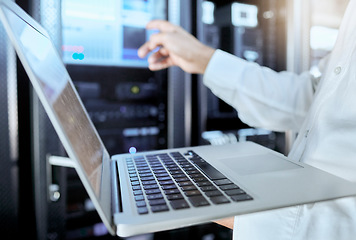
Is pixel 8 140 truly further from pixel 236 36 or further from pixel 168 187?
pixel 236 36

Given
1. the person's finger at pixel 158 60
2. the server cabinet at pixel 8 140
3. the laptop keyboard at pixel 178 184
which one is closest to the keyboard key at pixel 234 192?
the laptop keyboard at pixel 178 184

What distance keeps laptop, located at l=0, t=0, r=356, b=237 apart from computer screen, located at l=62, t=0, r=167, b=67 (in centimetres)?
52

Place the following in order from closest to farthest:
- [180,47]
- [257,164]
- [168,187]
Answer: [168,187]
[257,164]
[180,47]

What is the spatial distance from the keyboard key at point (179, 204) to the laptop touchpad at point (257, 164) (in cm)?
18

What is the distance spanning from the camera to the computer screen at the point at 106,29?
3.50 ft

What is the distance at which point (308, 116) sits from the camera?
0.77 metres

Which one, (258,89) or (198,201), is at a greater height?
(258,89)

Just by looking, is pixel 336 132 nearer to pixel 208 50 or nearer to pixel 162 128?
pixel 208 50

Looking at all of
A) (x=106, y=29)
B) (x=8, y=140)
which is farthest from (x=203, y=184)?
(x=106, y=29)

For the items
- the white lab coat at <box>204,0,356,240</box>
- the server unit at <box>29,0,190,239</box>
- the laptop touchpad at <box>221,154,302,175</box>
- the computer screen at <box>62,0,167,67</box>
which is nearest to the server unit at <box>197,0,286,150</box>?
the server unit at <box>29,0,190,239</box>

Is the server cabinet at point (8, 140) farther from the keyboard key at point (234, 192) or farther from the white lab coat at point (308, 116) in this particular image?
the keyboard key at point (234, 192)

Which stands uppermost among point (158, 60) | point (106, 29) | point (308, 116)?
point (106, 29)

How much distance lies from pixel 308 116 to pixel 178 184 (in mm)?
459

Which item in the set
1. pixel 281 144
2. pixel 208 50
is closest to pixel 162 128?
pixel 208 50
